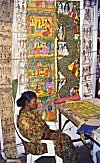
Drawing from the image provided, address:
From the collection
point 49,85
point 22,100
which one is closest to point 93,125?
point 22,100

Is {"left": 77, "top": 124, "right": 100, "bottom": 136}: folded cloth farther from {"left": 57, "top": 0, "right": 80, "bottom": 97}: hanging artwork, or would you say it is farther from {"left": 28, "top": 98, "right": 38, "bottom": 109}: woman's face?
{"left": 57, "top": 0, "right": 80, "bottom": 97}: hanging artwork

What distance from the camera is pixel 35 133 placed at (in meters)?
3.04

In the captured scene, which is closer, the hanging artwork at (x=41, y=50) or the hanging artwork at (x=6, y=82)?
the hanging artwork at (x=6, y=82)

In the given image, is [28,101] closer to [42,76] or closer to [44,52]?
[42,76]

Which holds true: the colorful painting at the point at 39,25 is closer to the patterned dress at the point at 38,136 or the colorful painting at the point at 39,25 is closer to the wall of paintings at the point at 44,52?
the wall of paintings at the point at 44,52

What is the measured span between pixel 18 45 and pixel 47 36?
447 mm

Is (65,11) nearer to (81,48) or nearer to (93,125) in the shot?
(81,48)

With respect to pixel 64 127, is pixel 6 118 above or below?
above

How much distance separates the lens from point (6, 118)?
390cm

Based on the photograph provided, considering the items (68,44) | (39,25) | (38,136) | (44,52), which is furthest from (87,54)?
(38,136)

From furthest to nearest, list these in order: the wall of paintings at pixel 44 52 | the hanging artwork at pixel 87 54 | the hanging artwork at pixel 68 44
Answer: the hanging artwork at pixel 87 54 < the hanging artwork at pixel 68 44 < the wall of paintings at pixel 44 52

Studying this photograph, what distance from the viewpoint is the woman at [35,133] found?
300cm

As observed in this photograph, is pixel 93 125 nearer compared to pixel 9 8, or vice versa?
pixel 93 125

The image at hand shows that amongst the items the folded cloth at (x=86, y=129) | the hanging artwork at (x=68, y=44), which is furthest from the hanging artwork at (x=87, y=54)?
the folded cloth at (x=86, y=129)
